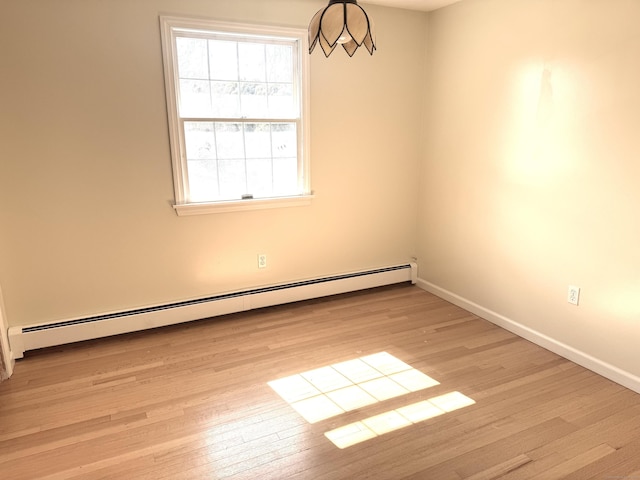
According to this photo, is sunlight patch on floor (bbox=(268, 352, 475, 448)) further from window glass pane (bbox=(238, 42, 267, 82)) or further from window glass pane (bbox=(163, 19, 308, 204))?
window glass pane (bbox=(238, 42, 267, 82))

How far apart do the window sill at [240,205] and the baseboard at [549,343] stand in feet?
5.04

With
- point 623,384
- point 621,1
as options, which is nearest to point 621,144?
point 621,1

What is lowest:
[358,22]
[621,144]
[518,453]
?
[518,453]

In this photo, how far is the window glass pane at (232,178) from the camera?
3.25 metres

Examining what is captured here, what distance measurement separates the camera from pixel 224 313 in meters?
3.44

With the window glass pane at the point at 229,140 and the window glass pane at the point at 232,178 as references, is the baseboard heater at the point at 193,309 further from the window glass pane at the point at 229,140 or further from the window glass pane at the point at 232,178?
the window glass pane at the point at 229,140

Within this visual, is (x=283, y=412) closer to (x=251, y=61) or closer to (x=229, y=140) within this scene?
(x=229, y=140)

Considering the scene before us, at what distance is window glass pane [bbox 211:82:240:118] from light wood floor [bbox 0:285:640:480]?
1626 mm

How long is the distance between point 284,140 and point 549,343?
245 cm

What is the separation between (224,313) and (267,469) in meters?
1.70

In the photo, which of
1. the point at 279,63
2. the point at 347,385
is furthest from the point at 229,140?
the point at 347,385

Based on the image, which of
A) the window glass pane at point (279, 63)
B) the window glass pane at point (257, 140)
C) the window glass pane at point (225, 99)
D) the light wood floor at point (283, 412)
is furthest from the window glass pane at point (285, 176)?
the light wood floor at point (283, 412)

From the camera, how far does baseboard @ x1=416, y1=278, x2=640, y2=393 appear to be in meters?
2.50

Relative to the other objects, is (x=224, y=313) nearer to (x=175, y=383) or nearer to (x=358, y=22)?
(x=175, y=383)
